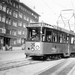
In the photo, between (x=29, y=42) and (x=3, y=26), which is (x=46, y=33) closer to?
(x=29, y=42)

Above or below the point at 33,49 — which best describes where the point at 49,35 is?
above

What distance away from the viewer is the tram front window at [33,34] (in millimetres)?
12812

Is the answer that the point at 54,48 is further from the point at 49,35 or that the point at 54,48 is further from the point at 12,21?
the point at 12,21

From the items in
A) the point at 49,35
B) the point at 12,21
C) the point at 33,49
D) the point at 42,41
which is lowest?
the point at 33,49

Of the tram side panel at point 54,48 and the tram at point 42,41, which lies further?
the tram side panel at point 54,48

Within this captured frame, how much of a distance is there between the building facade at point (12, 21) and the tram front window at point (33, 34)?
2560 cm

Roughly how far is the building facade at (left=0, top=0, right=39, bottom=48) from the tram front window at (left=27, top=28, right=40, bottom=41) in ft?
84.0

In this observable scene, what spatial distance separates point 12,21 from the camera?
1795 inches

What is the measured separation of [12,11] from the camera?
4528cm

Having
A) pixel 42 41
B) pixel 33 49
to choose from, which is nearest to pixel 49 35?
pixel 42 41

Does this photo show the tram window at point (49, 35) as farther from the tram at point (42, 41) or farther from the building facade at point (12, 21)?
the building facade at point (12, 21)

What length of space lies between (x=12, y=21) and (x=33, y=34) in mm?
33641

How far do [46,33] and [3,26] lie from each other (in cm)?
2866

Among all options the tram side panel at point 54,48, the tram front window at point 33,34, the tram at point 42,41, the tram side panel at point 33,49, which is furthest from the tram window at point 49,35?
the tram side panel at point 33,49
